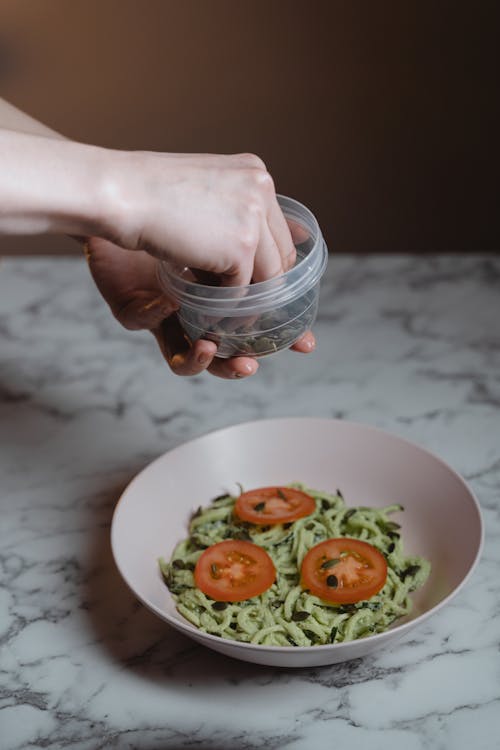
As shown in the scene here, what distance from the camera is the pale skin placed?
44.5 inches

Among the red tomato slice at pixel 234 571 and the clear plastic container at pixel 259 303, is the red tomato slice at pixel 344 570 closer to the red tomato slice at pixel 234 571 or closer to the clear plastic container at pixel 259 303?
the red tomato slice at pixel 234 571

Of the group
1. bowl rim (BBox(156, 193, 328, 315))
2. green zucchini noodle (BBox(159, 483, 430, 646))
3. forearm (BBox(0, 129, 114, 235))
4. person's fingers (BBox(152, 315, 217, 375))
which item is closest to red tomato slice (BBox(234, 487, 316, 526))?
green zucchini noodle (BBox(159, 483, 430, 646))

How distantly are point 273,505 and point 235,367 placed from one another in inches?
10.6

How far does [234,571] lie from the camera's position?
144 centimetres

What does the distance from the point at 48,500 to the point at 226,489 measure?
0.32 meters

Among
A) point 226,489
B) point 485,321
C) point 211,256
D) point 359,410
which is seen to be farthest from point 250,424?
point 485,321

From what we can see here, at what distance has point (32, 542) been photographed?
1650 mm

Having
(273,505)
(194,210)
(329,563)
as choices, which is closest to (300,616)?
(329,563)

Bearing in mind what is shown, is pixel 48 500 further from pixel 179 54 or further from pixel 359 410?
pixel 179 54

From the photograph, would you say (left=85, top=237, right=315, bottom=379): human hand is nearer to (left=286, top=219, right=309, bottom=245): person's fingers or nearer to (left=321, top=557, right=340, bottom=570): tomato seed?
(left=286, top=219, right=309, bottom=245): person's fingers

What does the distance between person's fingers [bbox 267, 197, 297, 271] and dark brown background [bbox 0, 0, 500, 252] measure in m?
1.77

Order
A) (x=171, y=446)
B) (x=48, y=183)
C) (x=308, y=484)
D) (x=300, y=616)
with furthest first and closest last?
(x=171, y=446), (x=308, y=484), (x=300, y=616), (x=48, y=183)

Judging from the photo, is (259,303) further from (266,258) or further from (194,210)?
(194,210)

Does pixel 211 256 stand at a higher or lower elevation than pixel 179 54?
higher
